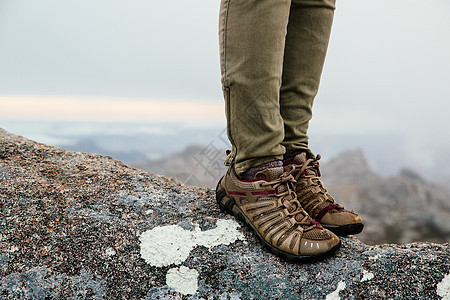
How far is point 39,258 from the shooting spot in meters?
1.87

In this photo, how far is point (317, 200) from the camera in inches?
89.7

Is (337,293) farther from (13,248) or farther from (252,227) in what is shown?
(13,248)

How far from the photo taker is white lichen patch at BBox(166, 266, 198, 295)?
180 cm

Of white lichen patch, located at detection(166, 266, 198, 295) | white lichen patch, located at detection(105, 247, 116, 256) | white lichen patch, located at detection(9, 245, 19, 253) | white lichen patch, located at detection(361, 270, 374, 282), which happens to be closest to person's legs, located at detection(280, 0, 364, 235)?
white lichen patch, located at detection(361, 270, 374, 282)

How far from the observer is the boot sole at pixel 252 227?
1883mm

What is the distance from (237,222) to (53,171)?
1363mm

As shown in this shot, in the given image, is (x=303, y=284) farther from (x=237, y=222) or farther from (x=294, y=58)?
(x=294, y=58)

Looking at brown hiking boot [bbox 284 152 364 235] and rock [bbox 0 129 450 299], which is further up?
brown hiking boot [bbox 284 152 364 235]

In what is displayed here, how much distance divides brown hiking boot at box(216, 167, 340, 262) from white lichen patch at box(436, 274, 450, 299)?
488mm

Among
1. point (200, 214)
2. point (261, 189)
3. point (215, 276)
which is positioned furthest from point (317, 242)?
point (200, 214)

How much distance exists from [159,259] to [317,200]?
1021 millimetres

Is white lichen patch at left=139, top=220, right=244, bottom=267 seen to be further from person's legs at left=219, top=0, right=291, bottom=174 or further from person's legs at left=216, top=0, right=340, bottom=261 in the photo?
person's legs at left=219, top=0, right=291, bottom=174

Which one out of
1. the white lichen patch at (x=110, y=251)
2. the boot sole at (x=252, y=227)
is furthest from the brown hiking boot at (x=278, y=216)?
the white lichen patch at (x=110, y=251)

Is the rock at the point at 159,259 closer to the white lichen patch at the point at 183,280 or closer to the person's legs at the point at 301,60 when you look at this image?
the white lichen patch at the point at 183,280
